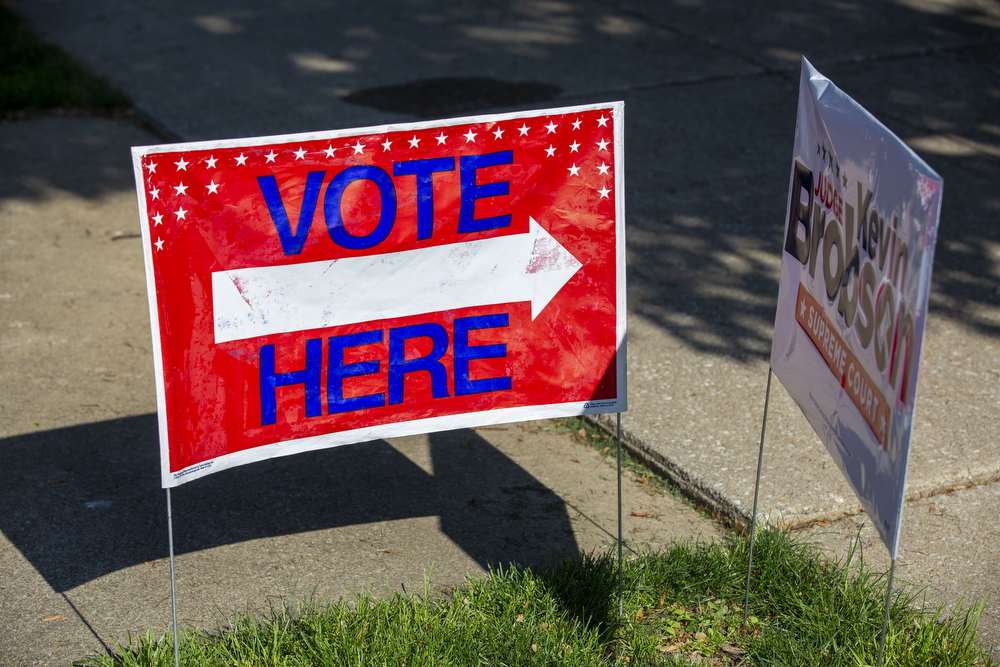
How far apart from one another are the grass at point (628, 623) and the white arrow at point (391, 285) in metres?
0.87

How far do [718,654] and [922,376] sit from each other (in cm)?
202

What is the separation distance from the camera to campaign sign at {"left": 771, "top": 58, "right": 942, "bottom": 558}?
2.03 meters

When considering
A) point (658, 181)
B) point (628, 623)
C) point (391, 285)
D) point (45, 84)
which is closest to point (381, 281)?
point (391, 285)

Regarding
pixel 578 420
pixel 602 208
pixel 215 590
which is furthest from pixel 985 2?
pixel 215 590

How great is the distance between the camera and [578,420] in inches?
161

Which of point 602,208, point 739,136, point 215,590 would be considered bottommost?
point 215,590

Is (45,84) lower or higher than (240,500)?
higher

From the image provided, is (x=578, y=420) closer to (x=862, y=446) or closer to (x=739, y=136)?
(x=862, y=446)

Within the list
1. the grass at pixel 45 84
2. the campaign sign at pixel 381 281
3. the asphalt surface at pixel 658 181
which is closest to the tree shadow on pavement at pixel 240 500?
the asphalt surface at pixel 658 181

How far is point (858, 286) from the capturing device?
2.31 meters

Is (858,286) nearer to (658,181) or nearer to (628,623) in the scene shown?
(628,623)

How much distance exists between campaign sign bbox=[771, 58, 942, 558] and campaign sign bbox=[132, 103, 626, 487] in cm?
53

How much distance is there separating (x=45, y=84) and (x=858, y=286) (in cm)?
695

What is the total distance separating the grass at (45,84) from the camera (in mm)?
7262
